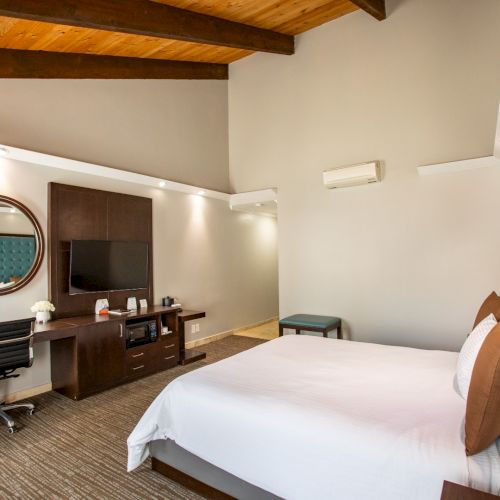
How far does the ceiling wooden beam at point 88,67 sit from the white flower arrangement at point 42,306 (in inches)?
88.0

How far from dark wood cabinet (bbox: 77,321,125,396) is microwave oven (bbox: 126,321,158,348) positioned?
14cm

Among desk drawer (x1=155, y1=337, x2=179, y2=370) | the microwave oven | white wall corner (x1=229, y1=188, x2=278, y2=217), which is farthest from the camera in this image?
white wall corner (x1=229, y1=188, x2=278, y2=217)

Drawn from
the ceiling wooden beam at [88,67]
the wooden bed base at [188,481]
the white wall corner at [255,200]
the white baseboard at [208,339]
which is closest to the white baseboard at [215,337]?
the white baseboard at [208,339]

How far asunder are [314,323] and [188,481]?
2.56 metres

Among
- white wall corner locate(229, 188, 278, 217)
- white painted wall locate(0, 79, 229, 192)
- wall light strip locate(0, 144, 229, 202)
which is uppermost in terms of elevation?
white painted wall locate(0, 79, 229, 192)

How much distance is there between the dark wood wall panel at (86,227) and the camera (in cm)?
371

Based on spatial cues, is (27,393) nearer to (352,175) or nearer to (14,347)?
(14,347)

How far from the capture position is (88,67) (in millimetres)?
4035

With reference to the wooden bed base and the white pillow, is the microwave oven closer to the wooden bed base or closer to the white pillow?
the wooden bed base

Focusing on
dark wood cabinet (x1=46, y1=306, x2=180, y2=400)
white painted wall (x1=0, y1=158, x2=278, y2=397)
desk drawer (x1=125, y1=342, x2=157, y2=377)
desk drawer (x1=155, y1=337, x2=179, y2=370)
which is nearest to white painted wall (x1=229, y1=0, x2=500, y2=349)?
white painted wall (x1=0, y1=158, x2=278, y2=397)

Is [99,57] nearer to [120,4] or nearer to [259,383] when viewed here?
[120,4]

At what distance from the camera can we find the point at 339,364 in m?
2.42

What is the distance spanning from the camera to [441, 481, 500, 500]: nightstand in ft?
3.66

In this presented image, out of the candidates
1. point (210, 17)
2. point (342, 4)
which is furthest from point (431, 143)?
point (210, 17)
